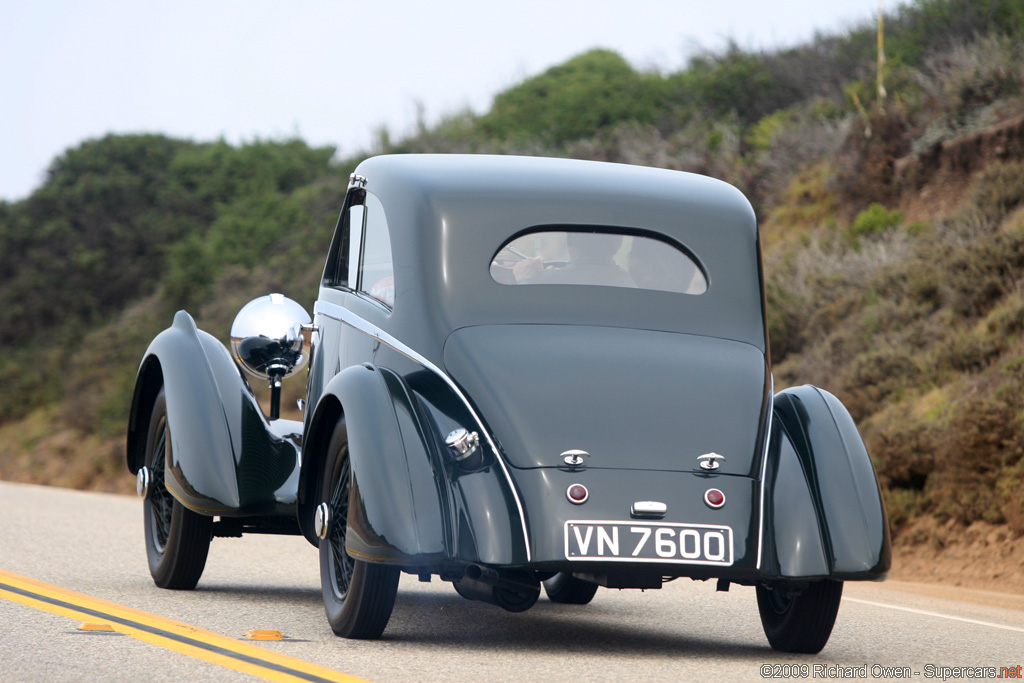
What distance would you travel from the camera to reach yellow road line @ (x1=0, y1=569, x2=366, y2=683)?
16.1ft

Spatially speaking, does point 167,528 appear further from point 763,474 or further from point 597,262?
point 763,474

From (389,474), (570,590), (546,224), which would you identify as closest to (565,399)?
(389,474)

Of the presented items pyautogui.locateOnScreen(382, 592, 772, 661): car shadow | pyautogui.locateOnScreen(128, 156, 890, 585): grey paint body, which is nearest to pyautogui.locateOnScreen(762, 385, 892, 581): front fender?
pyautogui.locateOnScreen(128, 156, 890, 585): grey paint body

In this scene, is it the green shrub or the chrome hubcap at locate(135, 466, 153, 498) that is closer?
the chrome hubcap at locate(135, 466, 153, 498)

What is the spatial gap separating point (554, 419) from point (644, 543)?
0.63 metres

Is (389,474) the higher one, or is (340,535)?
(389,474)

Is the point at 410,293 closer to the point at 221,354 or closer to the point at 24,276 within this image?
the point at 221,354

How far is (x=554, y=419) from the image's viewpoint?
539 centimetres

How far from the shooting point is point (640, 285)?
6.18 m

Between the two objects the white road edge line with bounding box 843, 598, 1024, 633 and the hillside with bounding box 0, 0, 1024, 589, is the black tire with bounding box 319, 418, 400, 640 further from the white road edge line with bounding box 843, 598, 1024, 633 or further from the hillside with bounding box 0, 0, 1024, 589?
the hillside with bounding box 0, 0, 1024, 589

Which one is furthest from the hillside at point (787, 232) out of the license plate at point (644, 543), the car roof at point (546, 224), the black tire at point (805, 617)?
the license plate at point (644, 543)

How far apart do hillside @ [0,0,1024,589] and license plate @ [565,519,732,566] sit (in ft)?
20.6

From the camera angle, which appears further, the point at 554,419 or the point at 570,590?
the point at 570,590

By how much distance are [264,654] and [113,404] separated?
2585 cm
